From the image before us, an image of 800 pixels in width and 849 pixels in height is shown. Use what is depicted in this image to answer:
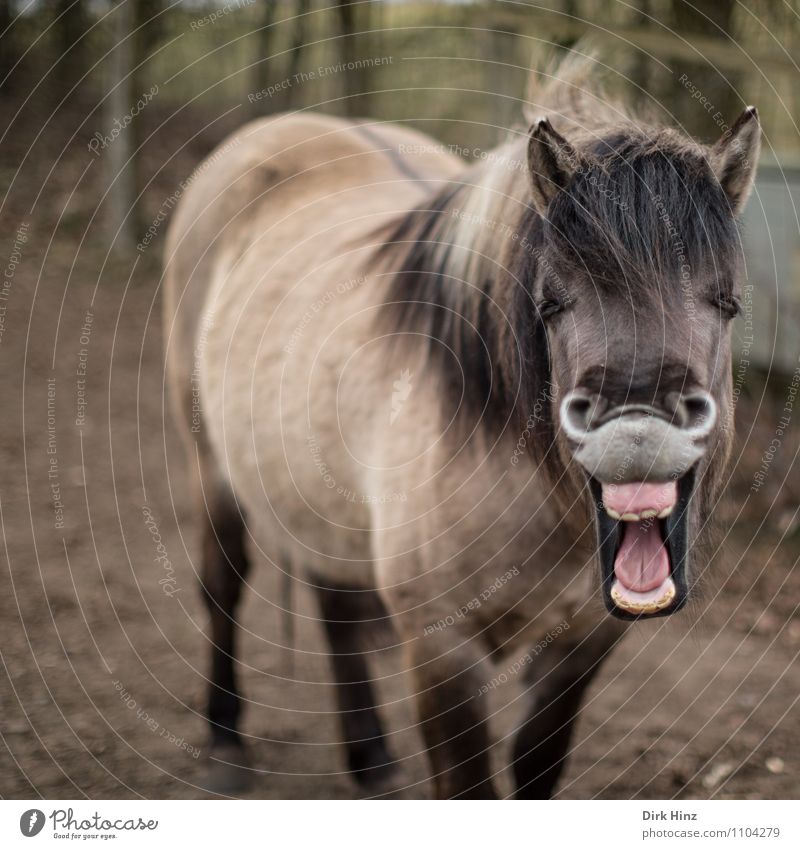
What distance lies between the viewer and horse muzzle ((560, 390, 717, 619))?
1.55 meters

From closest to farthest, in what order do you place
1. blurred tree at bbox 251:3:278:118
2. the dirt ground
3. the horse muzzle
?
the horse muzzle < the dirt ground < blurred tree at bbox 251:3:278:118

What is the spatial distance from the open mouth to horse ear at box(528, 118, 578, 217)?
0.58 meters

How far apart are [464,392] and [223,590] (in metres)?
1.57

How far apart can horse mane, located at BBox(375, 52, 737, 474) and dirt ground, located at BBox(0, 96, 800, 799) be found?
902 mm

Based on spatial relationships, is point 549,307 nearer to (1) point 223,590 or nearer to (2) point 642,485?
(2) point 642,485

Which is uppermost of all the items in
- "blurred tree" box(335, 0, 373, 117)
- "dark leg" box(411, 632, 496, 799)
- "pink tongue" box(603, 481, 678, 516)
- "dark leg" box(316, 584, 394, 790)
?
"blurred tree" box(335, 0, 373, 117)

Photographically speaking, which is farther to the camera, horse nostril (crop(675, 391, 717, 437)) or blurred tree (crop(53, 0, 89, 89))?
blurred tree (crop(53, 0, 89, 89))

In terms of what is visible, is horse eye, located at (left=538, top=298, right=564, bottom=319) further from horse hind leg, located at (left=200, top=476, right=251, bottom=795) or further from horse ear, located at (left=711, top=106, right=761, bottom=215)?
horse hind leg, located at (left=200, top=476, right=251, bottom=795)

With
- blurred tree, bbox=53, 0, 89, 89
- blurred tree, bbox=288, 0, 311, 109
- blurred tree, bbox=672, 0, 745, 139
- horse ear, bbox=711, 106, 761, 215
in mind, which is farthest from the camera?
blurred tree, bbox=53, 0, 89, 89

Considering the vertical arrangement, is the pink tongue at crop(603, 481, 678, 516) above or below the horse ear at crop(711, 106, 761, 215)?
below

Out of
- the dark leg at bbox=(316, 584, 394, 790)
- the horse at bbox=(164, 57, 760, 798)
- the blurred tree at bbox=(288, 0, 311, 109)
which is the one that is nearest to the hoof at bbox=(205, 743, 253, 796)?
the horse at bbox=(164, 57, 760, 798)

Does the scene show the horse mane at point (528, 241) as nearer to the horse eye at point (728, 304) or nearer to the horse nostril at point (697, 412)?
the horse eye at point (728, 304)

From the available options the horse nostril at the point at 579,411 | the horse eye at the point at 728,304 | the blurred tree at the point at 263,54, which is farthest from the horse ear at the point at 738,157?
the blurred tree at the point at 263,54

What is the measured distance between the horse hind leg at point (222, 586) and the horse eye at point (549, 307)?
181cm
